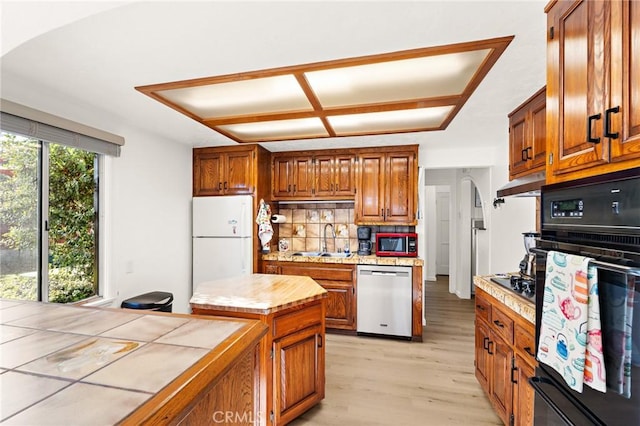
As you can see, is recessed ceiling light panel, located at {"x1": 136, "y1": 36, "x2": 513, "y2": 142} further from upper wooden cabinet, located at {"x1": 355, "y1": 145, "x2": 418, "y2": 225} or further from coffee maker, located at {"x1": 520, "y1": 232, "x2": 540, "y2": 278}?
coffee maker, located at {"x1": 520, "y1": 232, "x2": 540, "y2": 278}

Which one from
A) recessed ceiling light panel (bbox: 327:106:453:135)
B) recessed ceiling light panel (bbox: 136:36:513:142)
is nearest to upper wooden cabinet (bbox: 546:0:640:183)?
recessed ceiling light panel (bbox: 136:36:513:142)

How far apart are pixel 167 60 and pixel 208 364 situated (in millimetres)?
1717

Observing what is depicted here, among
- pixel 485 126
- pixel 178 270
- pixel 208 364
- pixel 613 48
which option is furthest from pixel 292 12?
pixel 178 270

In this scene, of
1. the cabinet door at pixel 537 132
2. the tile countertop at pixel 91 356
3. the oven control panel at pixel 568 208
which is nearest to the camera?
the tile countertop at pixel 91 356

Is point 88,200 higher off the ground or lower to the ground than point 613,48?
lower

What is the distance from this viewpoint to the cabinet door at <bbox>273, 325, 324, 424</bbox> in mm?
1811

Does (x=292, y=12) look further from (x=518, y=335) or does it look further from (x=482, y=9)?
(x=518, y=335)

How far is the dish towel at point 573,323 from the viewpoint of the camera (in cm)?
92

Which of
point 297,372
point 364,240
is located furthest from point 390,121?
point 297,372

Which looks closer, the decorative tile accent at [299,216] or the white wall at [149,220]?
the white wall at [149,220]

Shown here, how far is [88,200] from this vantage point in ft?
8.48

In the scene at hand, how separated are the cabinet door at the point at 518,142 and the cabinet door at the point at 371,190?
1.47 m

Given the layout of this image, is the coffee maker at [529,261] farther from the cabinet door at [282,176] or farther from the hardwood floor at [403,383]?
the cabinet door at [282,176]

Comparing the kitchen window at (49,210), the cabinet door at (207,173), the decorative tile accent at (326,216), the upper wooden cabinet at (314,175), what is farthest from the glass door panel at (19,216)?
the decorative tile accent at (326,216)
